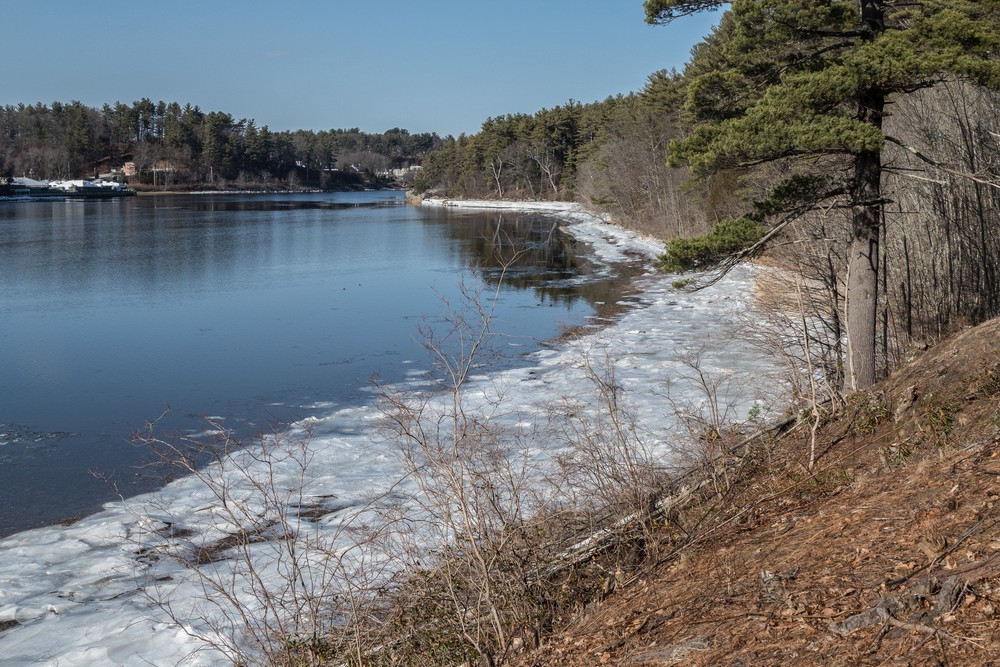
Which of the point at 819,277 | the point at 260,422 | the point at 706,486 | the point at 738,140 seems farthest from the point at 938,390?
the point at 260,422

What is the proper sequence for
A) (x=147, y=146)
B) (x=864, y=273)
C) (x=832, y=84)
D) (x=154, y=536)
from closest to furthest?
(x=832, y=84), (x=154, y=536), (x=864, y=273), (x=147, y=146)

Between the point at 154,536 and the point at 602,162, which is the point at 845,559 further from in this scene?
the point at 602,162

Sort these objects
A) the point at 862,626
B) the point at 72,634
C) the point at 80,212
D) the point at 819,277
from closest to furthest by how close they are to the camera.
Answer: the point at 862,626 → the point at 72,634 → the point at 819,277 → the point at 80,212

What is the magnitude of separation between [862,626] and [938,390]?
4.02 m

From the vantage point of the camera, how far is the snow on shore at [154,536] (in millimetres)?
7281

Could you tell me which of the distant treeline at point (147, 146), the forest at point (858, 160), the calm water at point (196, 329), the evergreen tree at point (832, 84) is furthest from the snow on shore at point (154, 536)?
the distant treeline at point (147, 146)

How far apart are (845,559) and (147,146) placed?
14294cm

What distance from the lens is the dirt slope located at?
177 inches

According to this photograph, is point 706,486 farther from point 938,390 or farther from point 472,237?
point 472,237

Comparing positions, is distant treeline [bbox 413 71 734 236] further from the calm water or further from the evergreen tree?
the calm water

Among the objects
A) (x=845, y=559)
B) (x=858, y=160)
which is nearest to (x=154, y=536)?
(x=845, y=559)

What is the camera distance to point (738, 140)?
28.8 feet

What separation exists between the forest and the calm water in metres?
3.00

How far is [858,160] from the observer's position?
9.80 m
